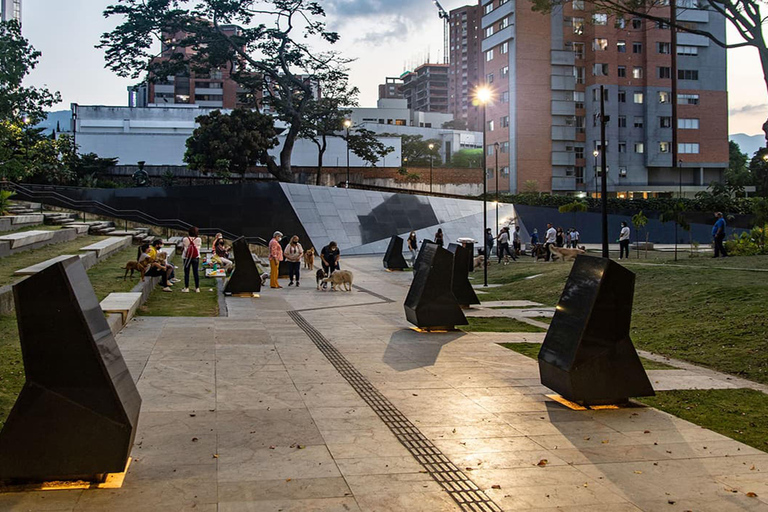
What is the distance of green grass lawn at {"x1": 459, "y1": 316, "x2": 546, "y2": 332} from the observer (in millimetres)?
13469

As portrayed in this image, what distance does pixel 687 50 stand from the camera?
7112 centimetres

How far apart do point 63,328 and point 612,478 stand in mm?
4126

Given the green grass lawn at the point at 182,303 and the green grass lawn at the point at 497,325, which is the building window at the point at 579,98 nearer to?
the green grass lawn at the point at 182,303

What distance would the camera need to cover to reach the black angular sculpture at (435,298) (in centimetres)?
1262

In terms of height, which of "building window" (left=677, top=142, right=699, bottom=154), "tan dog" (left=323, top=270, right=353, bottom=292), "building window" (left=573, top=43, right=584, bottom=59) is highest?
"building window" (left=573, top=43, right=584, bottom=59)

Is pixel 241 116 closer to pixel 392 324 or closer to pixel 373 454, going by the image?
pixel 392 324

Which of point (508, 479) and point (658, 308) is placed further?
point (658, 308)

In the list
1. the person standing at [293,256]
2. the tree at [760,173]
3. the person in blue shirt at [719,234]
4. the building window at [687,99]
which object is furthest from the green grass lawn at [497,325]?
the building window at [687,99]

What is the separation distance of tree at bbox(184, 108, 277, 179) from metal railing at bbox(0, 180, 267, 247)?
650 cm

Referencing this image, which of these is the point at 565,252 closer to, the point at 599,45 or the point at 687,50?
the point at 599,45

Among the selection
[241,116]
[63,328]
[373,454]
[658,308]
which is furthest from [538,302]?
[241,116]

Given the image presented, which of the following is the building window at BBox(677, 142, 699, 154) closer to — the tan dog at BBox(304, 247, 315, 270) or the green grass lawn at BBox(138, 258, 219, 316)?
the tan dog at BBox(304, 247, 315, 270)

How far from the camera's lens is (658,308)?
14.5 m

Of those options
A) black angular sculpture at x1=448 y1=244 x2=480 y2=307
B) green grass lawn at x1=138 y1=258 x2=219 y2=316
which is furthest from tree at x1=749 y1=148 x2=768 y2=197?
green grass lawn at x1=138 y1=258 x2=219 y2=316
